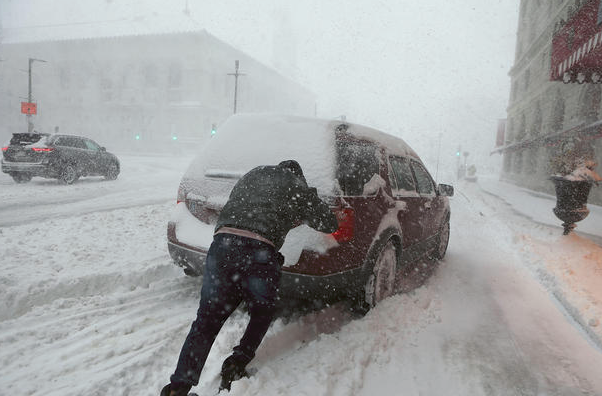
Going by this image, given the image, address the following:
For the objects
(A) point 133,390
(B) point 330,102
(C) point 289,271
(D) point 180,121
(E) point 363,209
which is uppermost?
(B) point 330,102

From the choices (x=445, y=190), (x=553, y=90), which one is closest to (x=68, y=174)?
(x=445, y=190)

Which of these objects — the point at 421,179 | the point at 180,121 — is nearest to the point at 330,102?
the point at 180,121

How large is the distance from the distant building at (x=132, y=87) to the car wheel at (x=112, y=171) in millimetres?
34038

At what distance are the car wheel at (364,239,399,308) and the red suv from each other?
1cm

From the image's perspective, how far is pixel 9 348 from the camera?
299 centimetres

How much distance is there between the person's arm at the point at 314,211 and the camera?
2.61 m

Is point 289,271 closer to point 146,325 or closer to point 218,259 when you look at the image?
point 218,259

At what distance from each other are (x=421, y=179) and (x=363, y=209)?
6.77ft

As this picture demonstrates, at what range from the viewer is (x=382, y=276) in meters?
4.03

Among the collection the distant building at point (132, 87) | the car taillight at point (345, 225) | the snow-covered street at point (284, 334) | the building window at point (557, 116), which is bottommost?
the snow-covered street at point (284, 334)

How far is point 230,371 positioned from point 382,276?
200 cm

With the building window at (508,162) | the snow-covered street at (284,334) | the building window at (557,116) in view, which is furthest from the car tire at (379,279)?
the building window at (508,162)

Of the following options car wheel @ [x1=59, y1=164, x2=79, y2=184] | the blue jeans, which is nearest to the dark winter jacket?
the blue jeans

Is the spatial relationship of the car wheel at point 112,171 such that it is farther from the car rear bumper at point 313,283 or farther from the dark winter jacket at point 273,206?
the dark winter jacket at point 273,206
